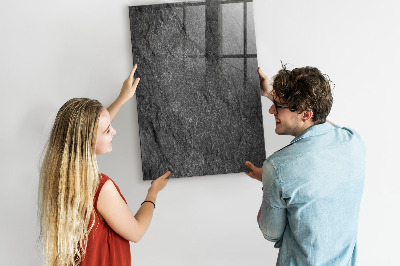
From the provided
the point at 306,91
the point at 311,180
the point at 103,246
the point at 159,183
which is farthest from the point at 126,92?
the point at 311,180

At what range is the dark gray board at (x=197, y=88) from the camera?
1.98m

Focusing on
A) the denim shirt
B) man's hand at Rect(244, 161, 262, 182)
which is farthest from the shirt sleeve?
man's hand at Rect(244, 161, 262, 182)

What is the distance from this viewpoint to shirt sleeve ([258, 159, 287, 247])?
149 cm

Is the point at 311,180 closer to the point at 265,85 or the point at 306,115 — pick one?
the point at 306,115

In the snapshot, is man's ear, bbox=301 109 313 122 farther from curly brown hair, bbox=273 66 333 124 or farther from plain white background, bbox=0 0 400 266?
plain white background, bbox=0 0 400 266

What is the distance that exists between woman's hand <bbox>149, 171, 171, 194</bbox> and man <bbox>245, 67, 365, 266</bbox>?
1.74 feet

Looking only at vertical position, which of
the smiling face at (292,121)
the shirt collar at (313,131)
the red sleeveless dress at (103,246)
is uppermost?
the smiling face at (292,121)

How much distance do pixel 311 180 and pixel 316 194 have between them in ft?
0.20

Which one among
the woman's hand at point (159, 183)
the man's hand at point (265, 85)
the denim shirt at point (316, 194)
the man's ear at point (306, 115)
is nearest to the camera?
the denim shirt at point (316, 194)

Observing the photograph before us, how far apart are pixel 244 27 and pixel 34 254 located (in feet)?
5.24

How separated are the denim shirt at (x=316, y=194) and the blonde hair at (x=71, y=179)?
67 cm

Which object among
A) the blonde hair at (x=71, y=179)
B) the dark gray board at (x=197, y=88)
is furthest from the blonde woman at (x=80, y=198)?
the dark gray board at (x=197, y=88)

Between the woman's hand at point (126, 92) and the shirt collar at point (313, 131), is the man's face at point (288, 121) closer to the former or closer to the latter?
the shirt collar at point (313, 131)

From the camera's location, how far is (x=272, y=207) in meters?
1.54
